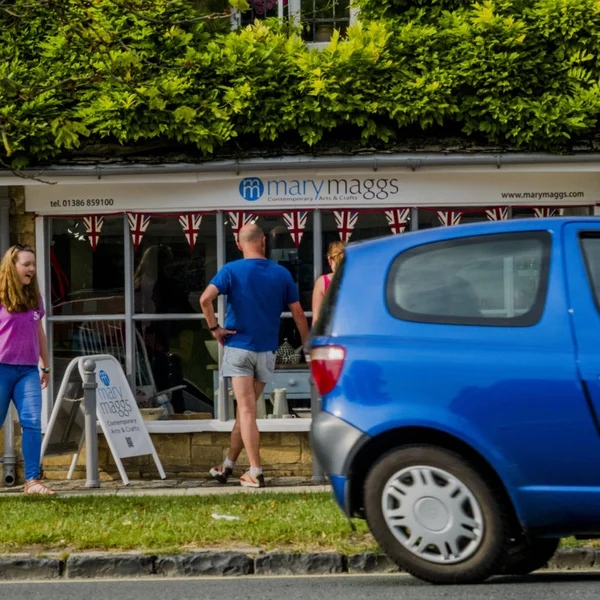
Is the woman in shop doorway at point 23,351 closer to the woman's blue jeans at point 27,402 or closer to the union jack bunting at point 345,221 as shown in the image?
the woman's blue jeans at point 27,402

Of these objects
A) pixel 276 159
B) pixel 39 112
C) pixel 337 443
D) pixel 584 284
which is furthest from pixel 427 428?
pixel 39 112

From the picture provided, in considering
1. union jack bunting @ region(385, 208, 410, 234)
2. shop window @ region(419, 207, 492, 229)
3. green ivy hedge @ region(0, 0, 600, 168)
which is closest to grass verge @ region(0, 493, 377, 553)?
union jack bunting @ region(385, 208, 410, 234)

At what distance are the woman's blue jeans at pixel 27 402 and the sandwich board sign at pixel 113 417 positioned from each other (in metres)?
0.94

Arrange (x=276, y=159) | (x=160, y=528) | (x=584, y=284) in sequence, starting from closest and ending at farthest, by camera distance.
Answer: (x=584, y=284), (x=160, y=528), (x=276, y=159)

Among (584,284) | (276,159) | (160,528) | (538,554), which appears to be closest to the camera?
(584,284)

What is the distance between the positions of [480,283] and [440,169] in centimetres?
577

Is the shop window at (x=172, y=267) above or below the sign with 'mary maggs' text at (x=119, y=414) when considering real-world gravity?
above

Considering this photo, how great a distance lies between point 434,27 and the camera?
1231cm

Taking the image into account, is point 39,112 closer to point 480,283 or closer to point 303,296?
point 303,296

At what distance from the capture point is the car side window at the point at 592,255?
21.3 feet

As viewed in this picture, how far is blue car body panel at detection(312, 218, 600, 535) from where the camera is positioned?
Result: 6.28 m

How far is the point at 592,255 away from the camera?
658cm

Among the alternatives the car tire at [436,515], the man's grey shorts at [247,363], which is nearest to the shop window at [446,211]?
the man's grey shorts at [247,363]

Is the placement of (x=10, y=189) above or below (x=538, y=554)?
above
